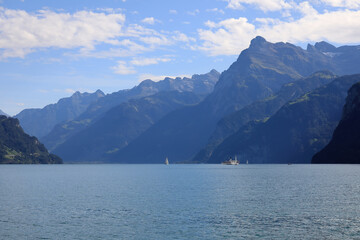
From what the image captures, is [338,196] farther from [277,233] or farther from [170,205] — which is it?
[277,233]

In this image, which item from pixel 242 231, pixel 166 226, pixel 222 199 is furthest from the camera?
pixel 222 199

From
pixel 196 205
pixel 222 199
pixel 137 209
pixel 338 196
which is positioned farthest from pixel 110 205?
pixel 338 196

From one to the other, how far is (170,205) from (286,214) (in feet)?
100

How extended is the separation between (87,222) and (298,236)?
3932 cm

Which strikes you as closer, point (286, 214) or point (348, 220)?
point (348, 220)

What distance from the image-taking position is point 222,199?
121 metres

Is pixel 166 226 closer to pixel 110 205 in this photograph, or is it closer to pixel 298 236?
pixel 298 236

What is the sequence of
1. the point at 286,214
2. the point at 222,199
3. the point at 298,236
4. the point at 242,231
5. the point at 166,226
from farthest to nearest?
1. the point at 222,199
2. the point at 286,214
3. the point at 166,226
4. the point at 242,231
5. the point at 298,236

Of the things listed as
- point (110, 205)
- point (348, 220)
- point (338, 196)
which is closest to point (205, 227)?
point (348, 220)

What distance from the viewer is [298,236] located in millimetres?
68688

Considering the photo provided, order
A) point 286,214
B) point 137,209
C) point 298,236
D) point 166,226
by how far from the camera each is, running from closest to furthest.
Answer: point 298,236, point 166,226, point 286,214, point 137,209

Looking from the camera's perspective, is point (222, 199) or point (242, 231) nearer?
point (242, 231)

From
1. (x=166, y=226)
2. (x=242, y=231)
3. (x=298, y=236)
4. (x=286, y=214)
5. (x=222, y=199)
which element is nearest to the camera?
(x=298, y=236)

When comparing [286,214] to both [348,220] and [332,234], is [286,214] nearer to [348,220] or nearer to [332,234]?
[348,220]
